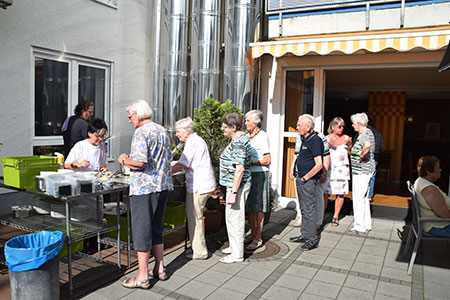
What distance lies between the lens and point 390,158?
35.7 ft

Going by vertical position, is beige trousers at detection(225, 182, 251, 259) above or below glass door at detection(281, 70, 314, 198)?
below

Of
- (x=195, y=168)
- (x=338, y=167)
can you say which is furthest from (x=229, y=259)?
(x=338, y=167)

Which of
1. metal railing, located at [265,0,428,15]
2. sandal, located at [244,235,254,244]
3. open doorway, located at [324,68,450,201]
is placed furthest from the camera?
open doorway, located at [324,68,450,201]

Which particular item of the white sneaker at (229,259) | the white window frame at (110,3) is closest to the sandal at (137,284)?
the white sneaker at (229,259)

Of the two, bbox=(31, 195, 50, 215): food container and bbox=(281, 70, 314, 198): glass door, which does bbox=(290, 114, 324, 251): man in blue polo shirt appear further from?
bbox=(31, 195, 50, 215): food container

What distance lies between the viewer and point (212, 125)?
5.31 m

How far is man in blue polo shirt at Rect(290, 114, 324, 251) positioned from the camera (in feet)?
15.2

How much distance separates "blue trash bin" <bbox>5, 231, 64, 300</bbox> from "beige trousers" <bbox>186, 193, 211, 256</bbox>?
58.3 inches

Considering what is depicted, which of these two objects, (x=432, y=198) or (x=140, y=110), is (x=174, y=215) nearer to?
(x=140, y=110)

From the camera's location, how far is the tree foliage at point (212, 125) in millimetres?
5262

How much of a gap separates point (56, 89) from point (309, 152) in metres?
4.43

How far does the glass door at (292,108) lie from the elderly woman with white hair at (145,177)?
4.08 meters

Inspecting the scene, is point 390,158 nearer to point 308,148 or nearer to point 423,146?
point 423,146

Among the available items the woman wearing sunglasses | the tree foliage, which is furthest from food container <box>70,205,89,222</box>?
the woman wearing sunglasses
